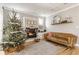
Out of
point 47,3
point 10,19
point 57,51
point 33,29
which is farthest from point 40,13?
point 57,51

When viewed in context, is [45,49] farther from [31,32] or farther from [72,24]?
[72,24]

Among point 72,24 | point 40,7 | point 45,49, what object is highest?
point 40,7

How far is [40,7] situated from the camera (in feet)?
5.82

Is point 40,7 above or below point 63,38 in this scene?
above

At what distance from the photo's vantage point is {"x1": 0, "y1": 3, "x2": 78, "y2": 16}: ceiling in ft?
5.65

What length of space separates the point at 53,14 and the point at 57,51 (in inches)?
28.7

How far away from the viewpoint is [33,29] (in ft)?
5.92

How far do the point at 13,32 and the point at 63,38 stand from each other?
97cm

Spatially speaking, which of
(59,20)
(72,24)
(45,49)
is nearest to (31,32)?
(45,49)

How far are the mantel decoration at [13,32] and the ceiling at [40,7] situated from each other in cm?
14

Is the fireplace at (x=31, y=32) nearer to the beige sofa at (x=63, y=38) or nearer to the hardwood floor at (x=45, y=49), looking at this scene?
the hardwood floor at (x=45, y=49)

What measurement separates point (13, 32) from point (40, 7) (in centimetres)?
71

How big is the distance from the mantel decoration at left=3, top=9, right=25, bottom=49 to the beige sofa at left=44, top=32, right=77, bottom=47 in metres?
0.53

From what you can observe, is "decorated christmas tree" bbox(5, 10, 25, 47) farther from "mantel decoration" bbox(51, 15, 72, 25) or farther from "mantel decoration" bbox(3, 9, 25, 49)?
"mantel decoration" bbox(51, 15, 72, 25)
